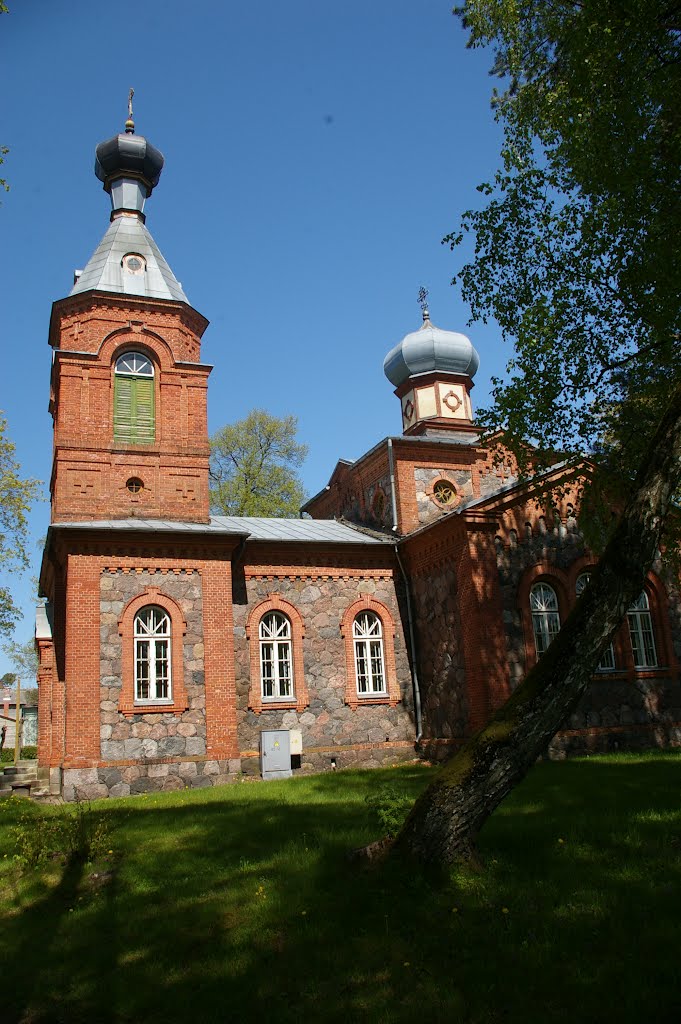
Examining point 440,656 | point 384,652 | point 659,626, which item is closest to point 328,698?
point 384,652

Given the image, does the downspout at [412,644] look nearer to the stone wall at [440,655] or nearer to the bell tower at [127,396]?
the stone wall at [440,655]

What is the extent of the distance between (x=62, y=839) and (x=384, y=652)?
9.68m

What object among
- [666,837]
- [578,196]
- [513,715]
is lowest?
[666,837]

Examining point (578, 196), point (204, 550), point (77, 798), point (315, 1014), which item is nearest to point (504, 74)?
point (578, 196)

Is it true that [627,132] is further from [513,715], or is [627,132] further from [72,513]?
[72,513]

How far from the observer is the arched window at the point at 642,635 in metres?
17.2

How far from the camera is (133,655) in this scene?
1522 centimetres

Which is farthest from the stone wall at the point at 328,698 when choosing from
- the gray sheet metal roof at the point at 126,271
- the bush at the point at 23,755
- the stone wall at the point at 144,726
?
the bush at the point at 23,755

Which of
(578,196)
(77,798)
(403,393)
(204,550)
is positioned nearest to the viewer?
(578,196)

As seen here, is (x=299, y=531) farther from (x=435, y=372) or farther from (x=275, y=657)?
(x=435, y=372)

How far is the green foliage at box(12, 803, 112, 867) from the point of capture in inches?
337

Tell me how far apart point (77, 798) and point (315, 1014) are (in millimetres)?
10160

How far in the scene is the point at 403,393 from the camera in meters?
24.6

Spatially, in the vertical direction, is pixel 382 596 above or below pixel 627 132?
below
